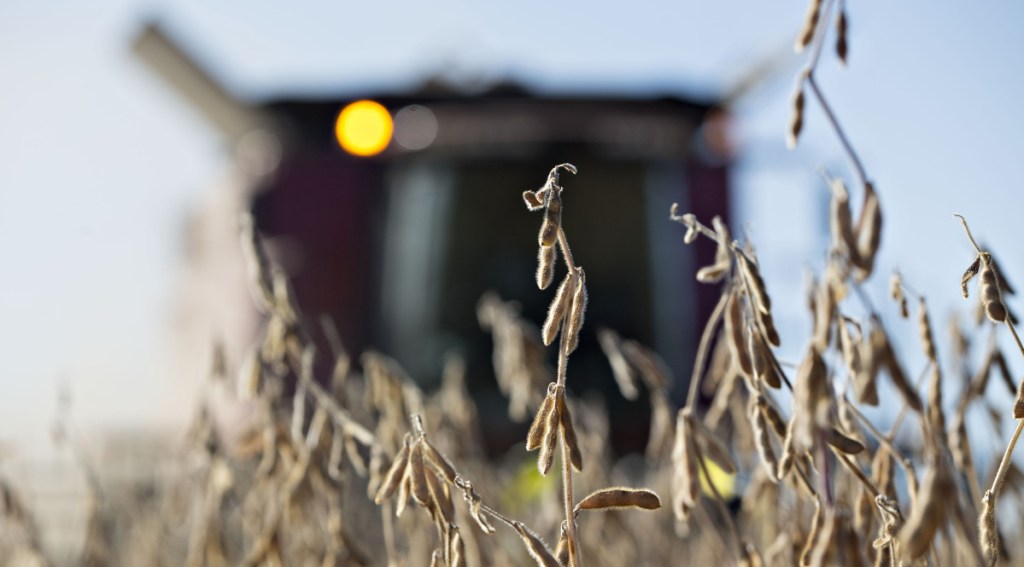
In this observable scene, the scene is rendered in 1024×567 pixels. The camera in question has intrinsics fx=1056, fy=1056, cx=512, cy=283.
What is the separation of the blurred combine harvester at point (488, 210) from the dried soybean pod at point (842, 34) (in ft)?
18.1

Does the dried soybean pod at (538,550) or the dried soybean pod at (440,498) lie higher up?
the dried soybean pod at (440,498)

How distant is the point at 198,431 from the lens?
1.41 m

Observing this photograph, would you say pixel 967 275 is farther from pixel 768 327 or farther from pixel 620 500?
pixel 620 500

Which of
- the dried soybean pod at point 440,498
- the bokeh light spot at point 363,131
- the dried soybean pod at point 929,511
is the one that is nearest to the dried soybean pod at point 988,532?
the dried soybean pod at point 929,511

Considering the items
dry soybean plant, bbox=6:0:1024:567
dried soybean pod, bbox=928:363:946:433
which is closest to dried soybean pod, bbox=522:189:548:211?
dry soybean plant, bbox=6:0:1024:567

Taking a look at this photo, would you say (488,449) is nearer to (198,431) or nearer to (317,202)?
(317,202)

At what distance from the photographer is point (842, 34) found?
1058 millimetres

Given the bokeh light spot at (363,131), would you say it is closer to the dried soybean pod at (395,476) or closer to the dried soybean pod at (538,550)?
the dried soybean pod at (395,476)

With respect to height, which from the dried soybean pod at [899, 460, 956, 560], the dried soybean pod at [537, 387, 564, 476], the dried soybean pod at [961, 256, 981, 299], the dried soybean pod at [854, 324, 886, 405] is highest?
the dried soybean pod at [961, 256, 981, 299]

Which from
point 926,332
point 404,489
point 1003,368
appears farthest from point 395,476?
point 1003,368

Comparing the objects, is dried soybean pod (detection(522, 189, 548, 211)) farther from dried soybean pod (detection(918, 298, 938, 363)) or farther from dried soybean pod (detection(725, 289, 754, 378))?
dried soybean pod (detection(918, 298, 938, 363))

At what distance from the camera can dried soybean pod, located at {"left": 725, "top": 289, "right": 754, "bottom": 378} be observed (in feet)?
3.20

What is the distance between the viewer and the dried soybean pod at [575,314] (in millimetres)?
810

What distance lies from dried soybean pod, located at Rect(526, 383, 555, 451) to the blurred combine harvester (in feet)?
18.7
